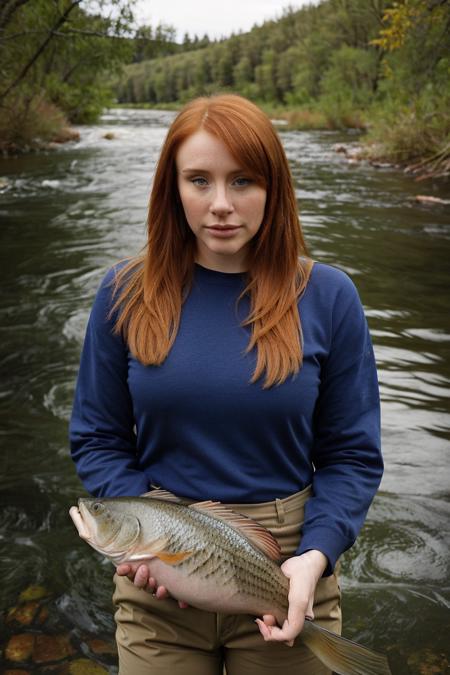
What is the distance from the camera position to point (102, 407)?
2.12 meters

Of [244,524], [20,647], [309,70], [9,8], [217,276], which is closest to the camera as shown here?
[244,524]

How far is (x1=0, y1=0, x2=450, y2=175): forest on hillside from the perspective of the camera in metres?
18.2

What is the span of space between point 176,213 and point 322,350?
62 cm

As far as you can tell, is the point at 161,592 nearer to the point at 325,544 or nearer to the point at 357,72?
the point at 325,544

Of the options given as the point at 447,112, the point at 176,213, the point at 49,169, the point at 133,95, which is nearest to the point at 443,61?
the point at 447,112

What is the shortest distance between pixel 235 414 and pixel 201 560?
386 mm

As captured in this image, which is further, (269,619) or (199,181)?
(199,181)

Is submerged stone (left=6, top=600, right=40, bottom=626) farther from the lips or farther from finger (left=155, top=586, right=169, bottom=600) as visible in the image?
the lips

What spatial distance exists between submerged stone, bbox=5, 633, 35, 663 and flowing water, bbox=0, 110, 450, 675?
0.21 m

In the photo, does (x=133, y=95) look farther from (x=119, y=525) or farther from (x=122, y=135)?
(x=119, y=525)

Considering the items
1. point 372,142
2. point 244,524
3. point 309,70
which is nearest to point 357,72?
point 309,70

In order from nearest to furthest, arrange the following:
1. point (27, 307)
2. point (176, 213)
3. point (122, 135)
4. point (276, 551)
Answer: point (276, 551) < point (176, 213) < point (27, 307) < point (122, 135)

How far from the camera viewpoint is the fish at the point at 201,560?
5.84 ft

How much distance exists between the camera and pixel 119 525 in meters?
1.78
